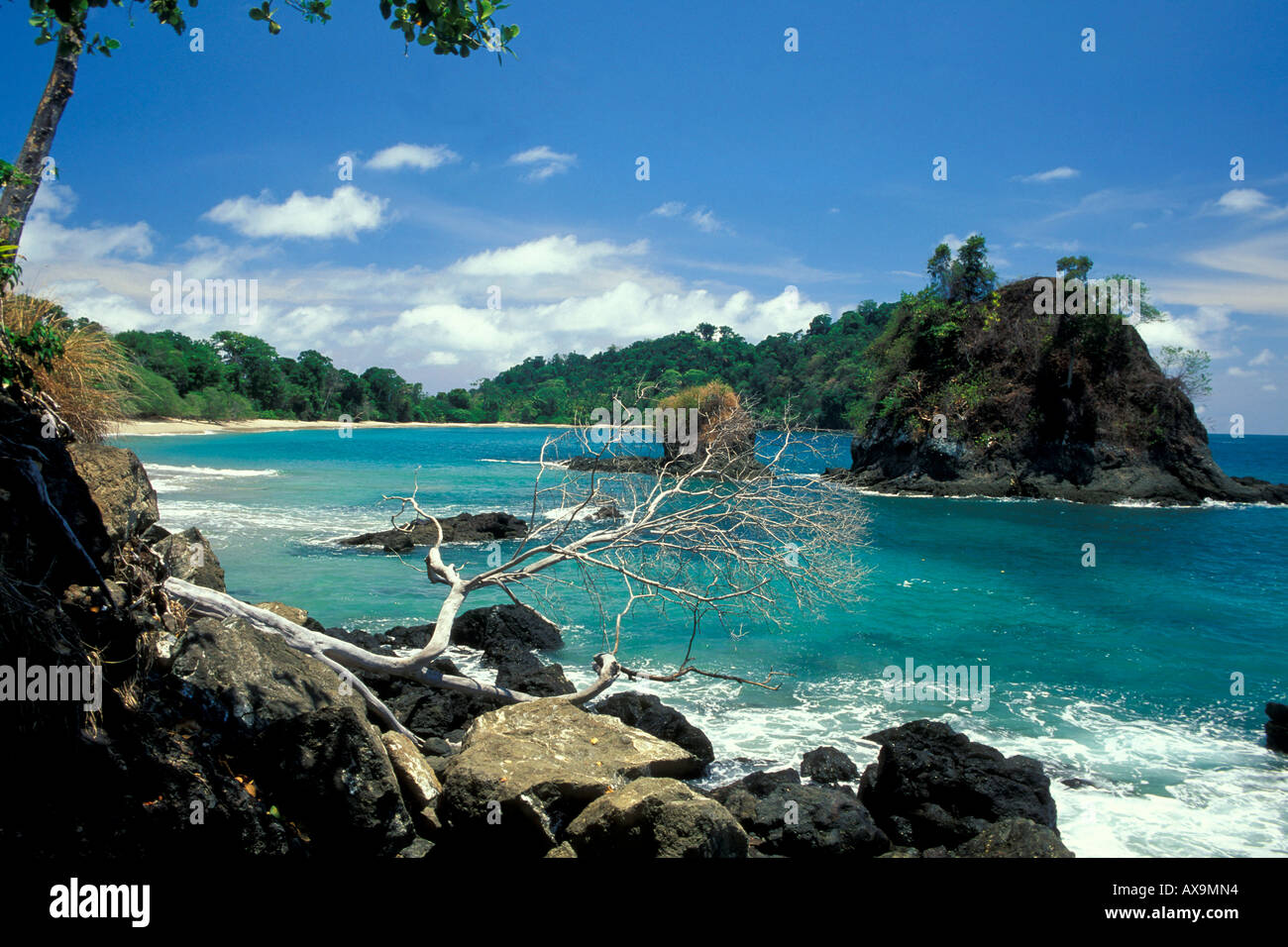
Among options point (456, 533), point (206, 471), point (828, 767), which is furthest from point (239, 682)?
A: point (206, 471)

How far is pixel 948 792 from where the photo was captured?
8.09 metres

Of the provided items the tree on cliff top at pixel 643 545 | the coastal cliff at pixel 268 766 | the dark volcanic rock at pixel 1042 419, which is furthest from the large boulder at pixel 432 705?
the dark volcanic rock at pixel 1042 419

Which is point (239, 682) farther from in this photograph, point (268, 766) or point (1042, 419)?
point (1042, 419)

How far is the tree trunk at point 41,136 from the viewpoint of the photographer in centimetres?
630

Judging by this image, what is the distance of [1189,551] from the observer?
86.3 ft

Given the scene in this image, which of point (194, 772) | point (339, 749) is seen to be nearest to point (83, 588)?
point (194, 772)

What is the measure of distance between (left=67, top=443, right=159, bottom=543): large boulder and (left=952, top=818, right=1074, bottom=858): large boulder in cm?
775

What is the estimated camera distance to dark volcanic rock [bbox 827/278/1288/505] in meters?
40.0

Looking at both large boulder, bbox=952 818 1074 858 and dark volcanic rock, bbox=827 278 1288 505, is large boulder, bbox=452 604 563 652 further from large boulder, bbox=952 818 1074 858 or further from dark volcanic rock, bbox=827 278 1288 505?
dark volcanic rock, bbox=827 278 1288 505

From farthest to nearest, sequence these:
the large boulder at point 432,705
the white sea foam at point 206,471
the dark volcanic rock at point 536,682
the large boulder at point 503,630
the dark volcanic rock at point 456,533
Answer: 1. the white sea foam at point 206,471
2. the dark volcanic rock at point 456,533
3. the large boulder at point 503,630
4. the dark volcanic rock at point 536,682
5. the large boulder at point 432,705

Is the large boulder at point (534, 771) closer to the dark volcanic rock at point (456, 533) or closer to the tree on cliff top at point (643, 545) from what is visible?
the tree on cliff top at point (643, 545)

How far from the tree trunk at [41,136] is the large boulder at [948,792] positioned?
31.4 feet

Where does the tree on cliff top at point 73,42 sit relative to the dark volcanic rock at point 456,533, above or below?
above

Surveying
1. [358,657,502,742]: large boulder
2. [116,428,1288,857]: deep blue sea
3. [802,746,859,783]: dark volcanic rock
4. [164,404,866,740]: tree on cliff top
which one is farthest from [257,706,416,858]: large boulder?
[802,746,859,783]: dark volcanic rock
